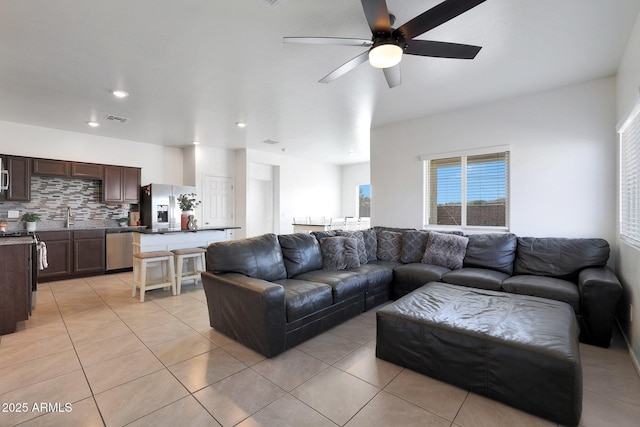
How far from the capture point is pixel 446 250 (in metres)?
3.85

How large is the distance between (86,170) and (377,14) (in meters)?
5.97

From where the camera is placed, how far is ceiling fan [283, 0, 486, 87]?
5.69 feet

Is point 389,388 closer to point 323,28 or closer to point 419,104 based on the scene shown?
point 323,28

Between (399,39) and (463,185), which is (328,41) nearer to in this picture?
(399,39)

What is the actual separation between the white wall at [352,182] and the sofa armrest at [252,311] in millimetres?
7166

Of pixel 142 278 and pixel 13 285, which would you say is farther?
pixel 142 278

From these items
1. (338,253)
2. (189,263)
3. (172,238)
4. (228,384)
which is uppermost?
Result: (172,238)

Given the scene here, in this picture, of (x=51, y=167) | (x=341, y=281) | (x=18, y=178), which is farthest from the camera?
(x=51, y=167)

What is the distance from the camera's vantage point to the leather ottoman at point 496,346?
1657 mm

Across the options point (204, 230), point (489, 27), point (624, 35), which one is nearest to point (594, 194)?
point (624, 35)

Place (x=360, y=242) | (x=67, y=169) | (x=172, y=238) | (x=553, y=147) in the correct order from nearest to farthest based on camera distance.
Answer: (x=553, y=147)
(x=360, y=242)
(x=172, y=238)
(x=67, y=169)

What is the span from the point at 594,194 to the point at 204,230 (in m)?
5.38

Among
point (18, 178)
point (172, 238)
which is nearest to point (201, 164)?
point (172, 238)

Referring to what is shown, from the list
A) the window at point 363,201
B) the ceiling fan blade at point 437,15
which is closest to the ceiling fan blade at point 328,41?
the ceiling fan blade at point 437,15
